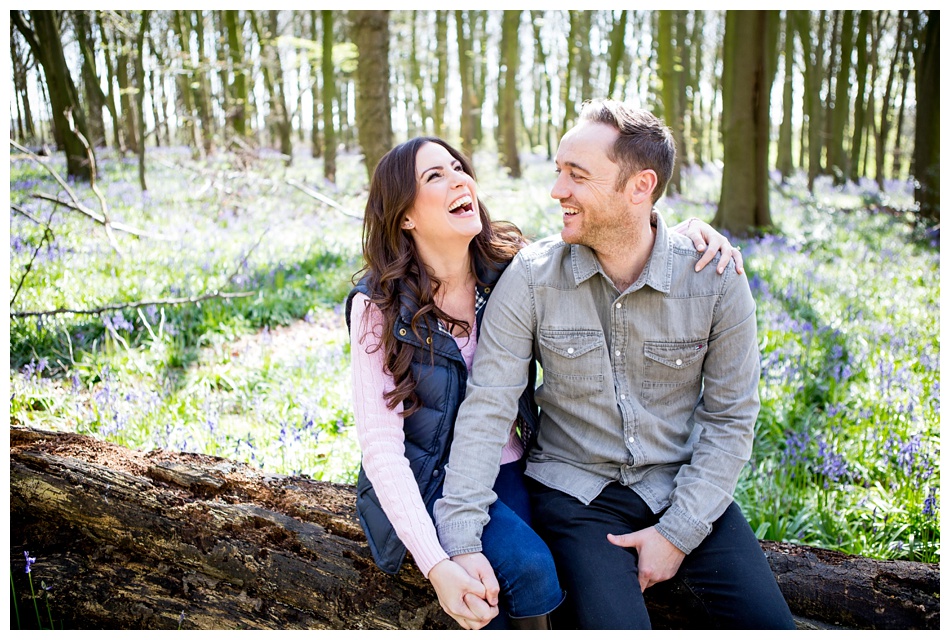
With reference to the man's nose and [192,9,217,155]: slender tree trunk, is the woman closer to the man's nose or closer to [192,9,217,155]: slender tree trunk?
the man's nose

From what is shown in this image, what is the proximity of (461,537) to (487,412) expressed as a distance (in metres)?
0.43

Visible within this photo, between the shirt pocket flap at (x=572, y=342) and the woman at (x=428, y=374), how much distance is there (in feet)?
0.94

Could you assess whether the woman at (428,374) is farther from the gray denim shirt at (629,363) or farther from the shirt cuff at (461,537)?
the gray denim shirt at (629,363)

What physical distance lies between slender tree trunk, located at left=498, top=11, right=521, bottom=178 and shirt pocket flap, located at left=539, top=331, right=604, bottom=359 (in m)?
16.0

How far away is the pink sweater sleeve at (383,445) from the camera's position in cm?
A: 220

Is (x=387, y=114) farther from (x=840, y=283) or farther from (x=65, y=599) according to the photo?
(x=65, y=599)

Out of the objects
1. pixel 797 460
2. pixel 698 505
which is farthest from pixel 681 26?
pixel 698 505

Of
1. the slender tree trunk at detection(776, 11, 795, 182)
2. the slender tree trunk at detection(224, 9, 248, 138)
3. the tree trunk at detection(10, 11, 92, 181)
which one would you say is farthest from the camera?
the slender tree trunk at detection(776, 11, 795, 182)

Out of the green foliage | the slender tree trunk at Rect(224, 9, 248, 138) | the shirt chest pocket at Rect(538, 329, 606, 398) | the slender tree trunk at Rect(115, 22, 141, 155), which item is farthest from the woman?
the slender tree trunk at Rect(224, 9, 248, 138)

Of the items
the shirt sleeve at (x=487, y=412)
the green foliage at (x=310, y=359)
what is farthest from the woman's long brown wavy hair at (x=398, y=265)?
the green foliage at (x=310, y=359)

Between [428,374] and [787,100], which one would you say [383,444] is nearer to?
[428,374]

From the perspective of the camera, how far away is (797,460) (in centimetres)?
365

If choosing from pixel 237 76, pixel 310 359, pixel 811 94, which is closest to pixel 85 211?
pixel 310 359

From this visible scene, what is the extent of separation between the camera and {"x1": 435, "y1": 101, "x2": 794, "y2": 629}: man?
2.35 m
